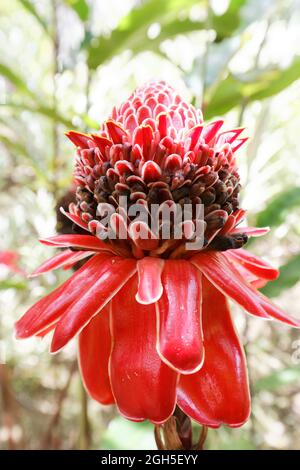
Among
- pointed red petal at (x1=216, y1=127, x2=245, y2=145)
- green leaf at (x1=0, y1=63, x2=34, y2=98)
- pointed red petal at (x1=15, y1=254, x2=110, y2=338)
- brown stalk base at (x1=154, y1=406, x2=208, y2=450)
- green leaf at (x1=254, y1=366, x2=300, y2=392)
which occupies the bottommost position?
green leaf at (x1=254, y1=366, x2=300, y2=392)

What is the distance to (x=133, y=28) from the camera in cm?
86

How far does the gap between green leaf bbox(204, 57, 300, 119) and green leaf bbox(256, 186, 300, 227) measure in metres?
0.17

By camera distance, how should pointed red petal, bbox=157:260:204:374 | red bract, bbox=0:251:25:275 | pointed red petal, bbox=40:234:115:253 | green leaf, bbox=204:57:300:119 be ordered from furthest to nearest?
red bract, bbox=0:251:25:275, green leaf, bbox=204:57:300:119, pointed red petal, bbox=40:234:115:253, pointed red petal, bbox=157:260:204:374

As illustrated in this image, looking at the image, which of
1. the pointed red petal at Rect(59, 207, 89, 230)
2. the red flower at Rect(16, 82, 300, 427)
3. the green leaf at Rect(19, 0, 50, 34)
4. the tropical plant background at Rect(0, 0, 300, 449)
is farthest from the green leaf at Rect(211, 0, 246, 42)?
the pointed red petal at Rect(59, 207, 89, 230)

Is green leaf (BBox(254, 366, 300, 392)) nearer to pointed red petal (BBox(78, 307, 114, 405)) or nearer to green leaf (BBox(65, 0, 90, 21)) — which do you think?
pointed red petal (BBox(78, 307, 114, 405))

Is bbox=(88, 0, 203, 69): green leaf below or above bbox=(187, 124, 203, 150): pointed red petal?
above

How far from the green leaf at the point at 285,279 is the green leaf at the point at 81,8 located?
2.04 feet

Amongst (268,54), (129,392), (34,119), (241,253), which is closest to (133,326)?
(129,392)

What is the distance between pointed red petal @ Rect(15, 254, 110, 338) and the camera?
1.43 feet

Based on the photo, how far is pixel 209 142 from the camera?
1.47 feet

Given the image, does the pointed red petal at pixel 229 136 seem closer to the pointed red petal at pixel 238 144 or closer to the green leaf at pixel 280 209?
the pointed red petal at pixel 238 144

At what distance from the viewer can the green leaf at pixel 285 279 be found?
75 cm

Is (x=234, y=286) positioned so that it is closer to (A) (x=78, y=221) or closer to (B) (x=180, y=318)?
(B) (x=180, y=318)
